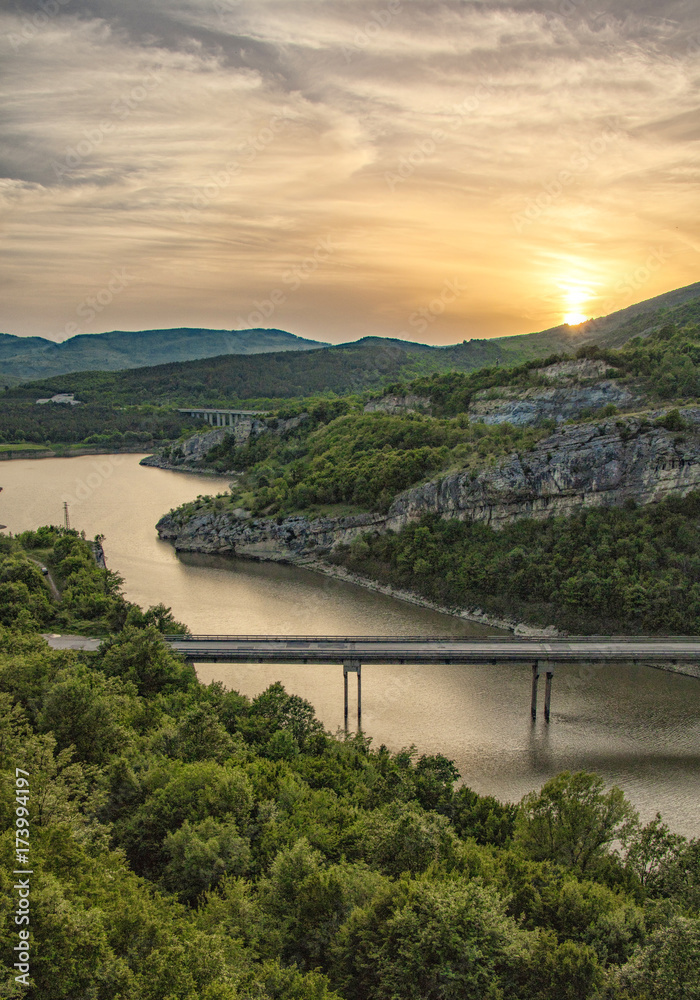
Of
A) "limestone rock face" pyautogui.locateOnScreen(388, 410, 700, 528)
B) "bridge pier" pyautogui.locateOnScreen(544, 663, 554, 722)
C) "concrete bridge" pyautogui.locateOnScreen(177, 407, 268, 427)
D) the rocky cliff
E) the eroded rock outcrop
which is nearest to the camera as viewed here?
"bridge pier" pyautogui.locateOnScreen(544, 663, 554, 722)

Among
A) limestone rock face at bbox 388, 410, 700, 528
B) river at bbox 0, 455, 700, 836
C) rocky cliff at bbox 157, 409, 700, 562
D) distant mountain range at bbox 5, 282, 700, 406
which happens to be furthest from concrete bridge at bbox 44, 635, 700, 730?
distant mountain range at bbox 5, 282, 700, 406

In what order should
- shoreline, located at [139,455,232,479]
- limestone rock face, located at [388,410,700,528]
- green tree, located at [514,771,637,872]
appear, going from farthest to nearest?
shoreline, located at [139,455,232,479]
limestone rock face, located at [388,410,700,528]
green tree, located at [514,771,637,872]

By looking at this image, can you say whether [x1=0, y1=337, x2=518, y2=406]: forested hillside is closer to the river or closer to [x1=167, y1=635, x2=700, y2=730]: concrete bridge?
the river

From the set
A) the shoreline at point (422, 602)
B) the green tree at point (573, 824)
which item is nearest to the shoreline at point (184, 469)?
the shoreline at point (422, 602)

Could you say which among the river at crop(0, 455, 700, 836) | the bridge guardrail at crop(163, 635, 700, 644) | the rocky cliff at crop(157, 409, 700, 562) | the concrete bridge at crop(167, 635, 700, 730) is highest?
the rocky cliff at crop(157, 409, 700, 562)

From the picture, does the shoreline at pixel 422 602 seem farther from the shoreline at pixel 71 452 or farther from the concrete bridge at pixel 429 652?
the shoreline at pixel 71 452
